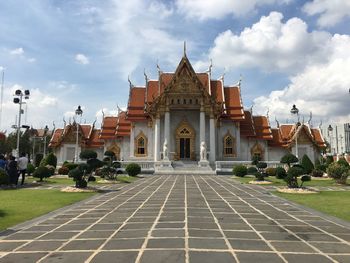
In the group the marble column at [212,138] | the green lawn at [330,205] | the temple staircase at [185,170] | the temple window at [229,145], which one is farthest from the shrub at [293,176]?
the temple window at [229,145]

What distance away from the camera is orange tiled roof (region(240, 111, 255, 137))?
4681 centimetres

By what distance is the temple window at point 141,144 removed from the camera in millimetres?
45844

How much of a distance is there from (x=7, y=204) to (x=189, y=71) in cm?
3302

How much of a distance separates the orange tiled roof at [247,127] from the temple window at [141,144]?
1245 centimetres

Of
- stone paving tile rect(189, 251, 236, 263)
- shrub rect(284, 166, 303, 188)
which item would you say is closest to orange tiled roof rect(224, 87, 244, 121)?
shrub rect(284, 166, 303, 188)

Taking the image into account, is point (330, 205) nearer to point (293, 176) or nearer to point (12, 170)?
point (293, 176)

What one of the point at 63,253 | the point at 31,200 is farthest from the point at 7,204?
the point at 63,253

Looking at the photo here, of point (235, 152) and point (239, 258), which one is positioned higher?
point (235, 152)

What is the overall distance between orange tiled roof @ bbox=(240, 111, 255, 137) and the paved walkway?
1364 inches

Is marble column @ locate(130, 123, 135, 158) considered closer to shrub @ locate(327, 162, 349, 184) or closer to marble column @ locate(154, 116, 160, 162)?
marble column @ locate(154, 116, 160, 162)

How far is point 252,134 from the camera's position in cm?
4681

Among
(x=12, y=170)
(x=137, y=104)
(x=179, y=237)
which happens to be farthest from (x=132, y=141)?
(x=179, y=237)

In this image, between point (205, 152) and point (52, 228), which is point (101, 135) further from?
point (52, 228)

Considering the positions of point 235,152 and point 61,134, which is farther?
point 61,134
